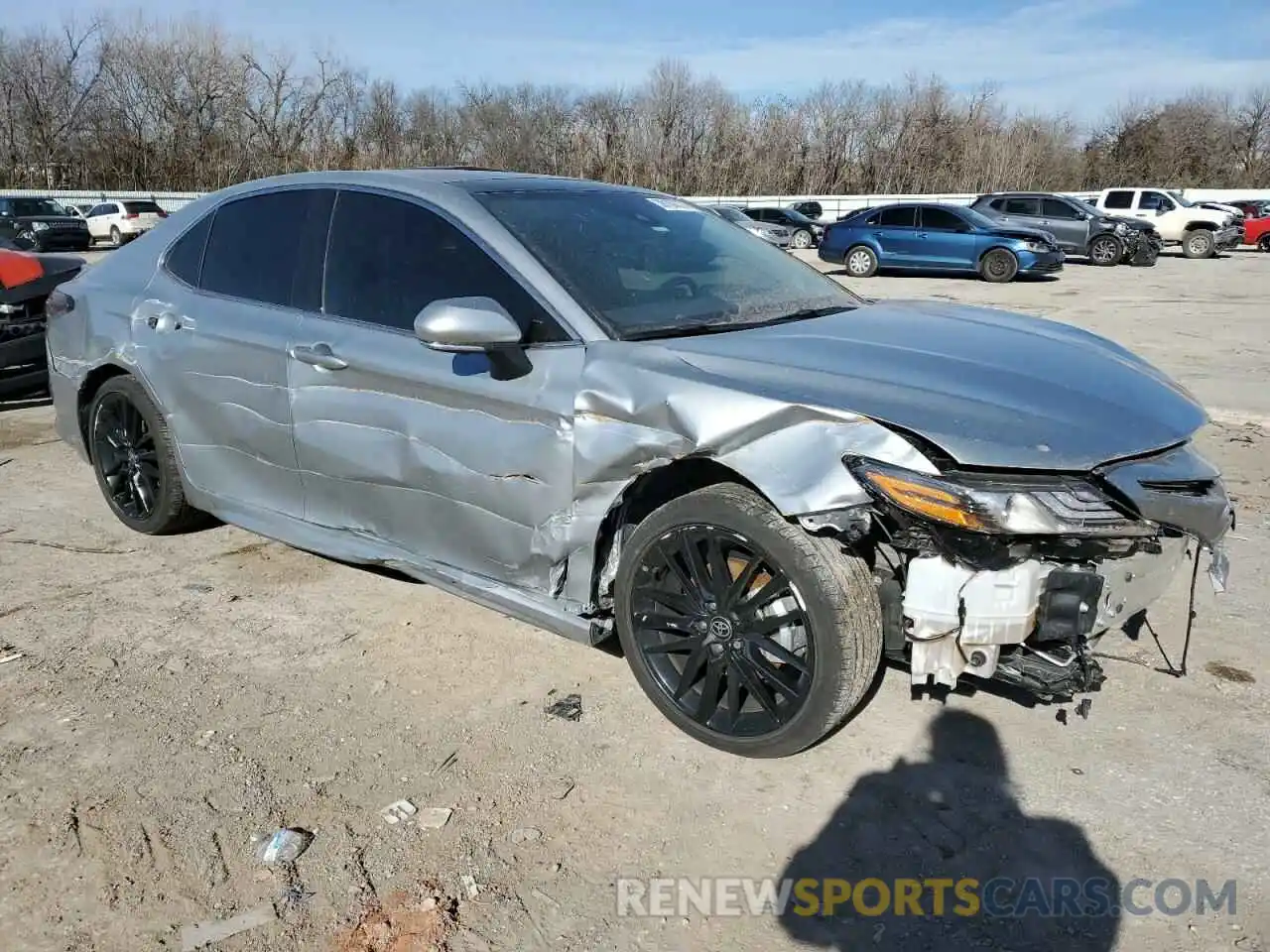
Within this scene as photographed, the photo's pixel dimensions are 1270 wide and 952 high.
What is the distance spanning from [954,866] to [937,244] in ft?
66.5

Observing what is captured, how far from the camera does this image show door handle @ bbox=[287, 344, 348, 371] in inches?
141

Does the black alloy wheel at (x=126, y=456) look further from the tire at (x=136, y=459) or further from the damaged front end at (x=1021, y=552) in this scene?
the damaged front end at (x=1021, y=552)

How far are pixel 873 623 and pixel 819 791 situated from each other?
51cm

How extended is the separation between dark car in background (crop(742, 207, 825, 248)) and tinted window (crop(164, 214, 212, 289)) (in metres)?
29.0

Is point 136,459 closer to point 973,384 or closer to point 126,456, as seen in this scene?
point 126,456

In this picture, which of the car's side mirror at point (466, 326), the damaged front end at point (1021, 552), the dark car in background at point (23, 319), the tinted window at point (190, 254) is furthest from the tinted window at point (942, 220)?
the car's side mirror at point (466, 326)

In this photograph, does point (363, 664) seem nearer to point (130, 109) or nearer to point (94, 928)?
point (94, 928)

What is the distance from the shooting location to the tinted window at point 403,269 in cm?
324

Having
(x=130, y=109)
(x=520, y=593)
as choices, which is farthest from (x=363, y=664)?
(x=130, y=109)

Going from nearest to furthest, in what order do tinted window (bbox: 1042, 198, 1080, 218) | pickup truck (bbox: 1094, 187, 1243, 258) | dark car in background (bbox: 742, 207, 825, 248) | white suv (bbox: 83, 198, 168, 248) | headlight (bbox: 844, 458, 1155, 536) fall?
1. headlight (bbox: 844, 458, 1155, 536)
2. tinted window (bbox: 1042, 198, 1080, 218)
3. pickup truck (bbox: 1094, 187, 1243, 258)
4. white suv (bbox: 83, 198, 168, 248)
5. dark car in background (bbox: 742, 207, 825, 248)

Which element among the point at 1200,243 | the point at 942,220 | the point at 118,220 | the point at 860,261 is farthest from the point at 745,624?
the point at 118,220

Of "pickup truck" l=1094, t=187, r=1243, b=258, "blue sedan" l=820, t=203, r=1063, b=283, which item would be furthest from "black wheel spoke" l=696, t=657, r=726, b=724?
"pickup truck" l=1094, t=187, r=1243, b=258

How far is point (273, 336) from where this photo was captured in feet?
12.5

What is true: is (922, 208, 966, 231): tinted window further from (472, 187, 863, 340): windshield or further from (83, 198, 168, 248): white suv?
(83, 198, 168, 248): white suv
